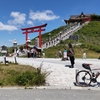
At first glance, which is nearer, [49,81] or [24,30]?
[49,81]

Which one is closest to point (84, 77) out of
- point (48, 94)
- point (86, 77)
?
point (86, 77)

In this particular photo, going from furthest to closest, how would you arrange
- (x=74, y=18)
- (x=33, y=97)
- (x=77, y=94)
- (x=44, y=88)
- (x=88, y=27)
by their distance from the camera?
1. (x=74, y=18)
2. (x=88, y=27)
3. (x=44, y=88)
4. (x=77, y=94)
5. (x=33, y=97)

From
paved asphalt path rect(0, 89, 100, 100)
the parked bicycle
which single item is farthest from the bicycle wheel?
paved asphalt path rect(0, 89, 100, 100)

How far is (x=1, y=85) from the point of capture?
8.55 metres

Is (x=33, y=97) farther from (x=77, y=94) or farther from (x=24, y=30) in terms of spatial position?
(x=24, y=30)

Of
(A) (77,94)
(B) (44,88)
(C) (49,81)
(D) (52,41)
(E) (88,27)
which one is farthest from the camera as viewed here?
(E) (88,27)

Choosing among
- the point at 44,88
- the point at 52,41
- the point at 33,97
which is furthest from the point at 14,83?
the point at 52,41

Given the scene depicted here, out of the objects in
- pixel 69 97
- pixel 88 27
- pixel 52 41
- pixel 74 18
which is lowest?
pixel 69 97

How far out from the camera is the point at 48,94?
24.1 ft

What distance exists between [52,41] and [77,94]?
3523cm

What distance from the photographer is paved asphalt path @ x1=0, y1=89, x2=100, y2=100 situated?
270 inches

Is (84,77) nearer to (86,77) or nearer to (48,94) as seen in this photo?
(86,77)

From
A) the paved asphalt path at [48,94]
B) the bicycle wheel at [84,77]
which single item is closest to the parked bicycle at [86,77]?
the bicycle wheel at [84,77]

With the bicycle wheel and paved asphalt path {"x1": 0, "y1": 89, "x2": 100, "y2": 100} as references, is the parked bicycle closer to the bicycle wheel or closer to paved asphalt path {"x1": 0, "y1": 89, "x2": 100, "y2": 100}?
the bicycle wheel
